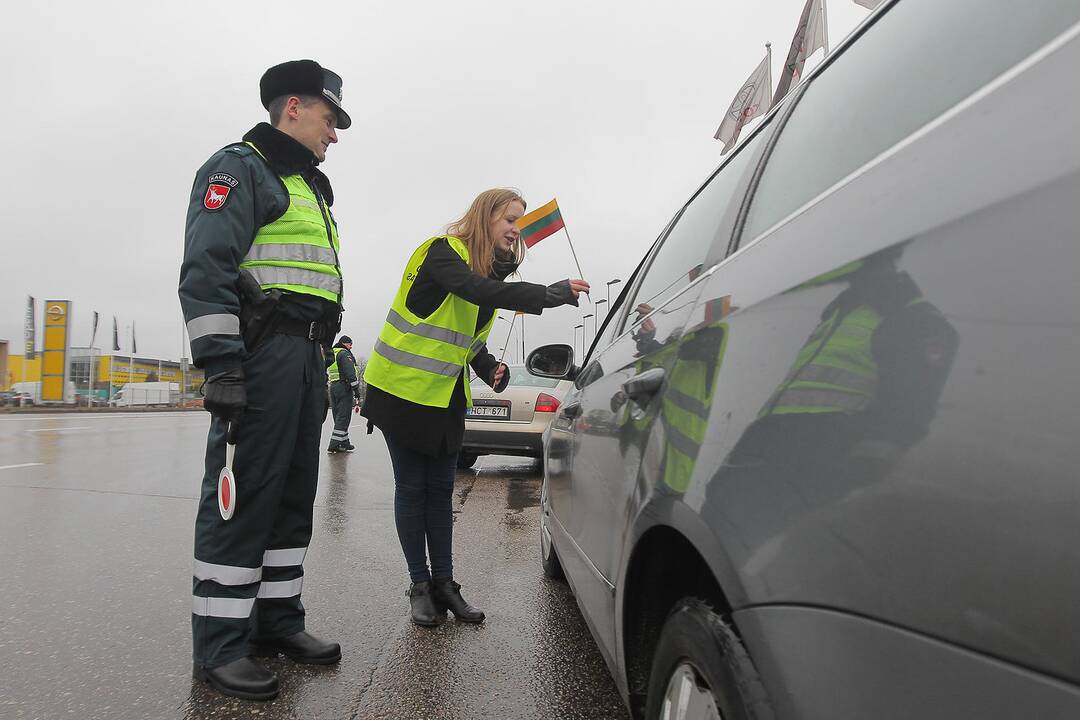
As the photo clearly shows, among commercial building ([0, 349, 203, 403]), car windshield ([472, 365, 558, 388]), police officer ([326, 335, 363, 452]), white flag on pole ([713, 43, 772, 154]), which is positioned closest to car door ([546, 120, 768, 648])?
car windshield ([472, 365, 558, 388])

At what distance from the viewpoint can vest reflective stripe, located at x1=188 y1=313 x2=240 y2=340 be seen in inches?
83.4

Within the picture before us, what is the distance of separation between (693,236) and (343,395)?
29.8ft

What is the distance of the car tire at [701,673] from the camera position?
0.92 metres

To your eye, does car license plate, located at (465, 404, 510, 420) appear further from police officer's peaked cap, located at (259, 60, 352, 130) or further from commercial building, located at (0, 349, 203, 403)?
commercial building, located at (0, 349, 203, 403)

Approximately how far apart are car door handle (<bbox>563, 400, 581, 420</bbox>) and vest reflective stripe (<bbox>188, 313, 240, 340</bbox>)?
1.11 metres

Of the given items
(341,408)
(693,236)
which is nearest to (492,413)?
(341,408)

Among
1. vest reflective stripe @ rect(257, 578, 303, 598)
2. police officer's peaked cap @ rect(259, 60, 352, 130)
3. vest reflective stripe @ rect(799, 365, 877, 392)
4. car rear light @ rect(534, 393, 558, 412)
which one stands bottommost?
vest reflective stripe @ rect(257, 578, 303, 598)

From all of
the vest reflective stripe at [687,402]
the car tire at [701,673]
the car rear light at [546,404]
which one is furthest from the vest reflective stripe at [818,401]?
the car rear light at [546,404]

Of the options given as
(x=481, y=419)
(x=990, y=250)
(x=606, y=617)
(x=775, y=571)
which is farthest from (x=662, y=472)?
(x=481, y=419)

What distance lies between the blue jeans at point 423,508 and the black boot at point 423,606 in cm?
3

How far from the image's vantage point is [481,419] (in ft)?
25.1

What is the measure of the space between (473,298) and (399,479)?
0.84m

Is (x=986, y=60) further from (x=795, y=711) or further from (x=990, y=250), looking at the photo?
(x=795, y=711)

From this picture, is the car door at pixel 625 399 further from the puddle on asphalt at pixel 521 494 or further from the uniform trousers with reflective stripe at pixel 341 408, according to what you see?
the uniform trousers with reflective stripe at pixel 341 408
